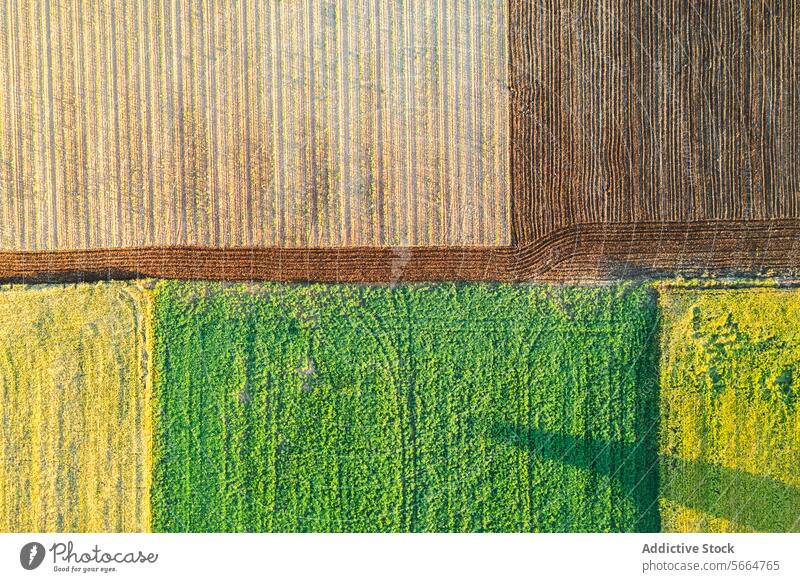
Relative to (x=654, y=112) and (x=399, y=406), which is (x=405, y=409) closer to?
(x=399, y=406)

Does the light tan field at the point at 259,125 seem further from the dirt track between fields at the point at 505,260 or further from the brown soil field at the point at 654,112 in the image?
the brown soil field at the point at 654,112

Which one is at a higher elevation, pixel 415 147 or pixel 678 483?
pixel 415 147

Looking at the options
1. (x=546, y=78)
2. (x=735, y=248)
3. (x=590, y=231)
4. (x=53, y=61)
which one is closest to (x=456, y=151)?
(x=546, y=78)

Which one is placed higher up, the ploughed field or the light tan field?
the light tan field

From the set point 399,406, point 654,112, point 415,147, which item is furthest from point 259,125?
point 654,112

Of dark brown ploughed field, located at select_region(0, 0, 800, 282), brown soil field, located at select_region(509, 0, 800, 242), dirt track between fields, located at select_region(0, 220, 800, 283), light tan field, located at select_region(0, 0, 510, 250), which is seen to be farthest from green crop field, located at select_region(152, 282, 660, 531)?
brown soil field, located at select_region(509, 0, 800, 242)

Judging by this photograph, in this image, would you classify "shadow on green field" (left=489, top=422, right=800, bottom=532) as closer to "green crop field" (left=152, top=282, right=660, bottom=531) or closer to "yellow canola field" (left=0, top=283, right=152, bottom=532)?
"green crop field" (left=152, top=282, right=660, bottom=531)
